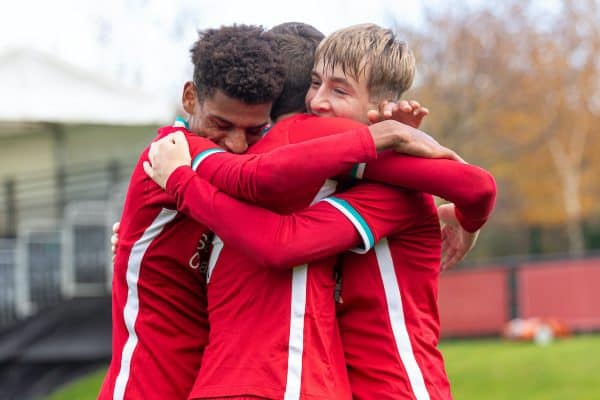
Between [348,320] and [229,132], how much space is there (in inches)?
24.0

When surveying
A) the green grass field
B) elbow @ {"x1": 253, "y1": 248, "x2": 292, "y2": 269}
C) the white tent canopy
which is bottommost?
the green grass field

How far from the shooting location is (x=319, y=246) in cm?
260

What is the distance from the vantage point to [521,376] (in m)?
13.0

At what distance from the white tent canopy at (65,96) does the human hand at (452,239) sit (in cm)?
887

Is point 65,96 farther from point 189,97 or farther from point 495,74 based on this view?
point 189,97

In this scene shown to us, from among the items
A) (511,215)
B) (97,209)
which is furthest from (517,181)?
(97,209)

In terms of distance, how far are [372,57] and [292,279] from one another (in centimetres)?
69

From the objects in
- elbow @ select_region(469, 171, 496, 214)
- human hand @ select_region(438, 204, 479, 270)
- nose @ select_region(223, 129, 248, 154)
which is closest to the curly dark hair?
nose @ select_region(223, 129, 248, 154)

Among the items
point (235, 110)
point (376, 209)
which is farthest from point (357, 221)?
point (235, 110)

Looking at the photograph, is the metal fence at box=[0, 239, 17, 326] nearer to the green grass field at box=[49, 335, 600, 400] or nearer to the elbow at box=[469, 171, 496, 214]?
the green grass field at box=[49, 335, 600, 400]

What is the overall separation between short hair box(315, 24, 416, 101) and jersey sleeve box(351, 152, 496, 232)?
0.29 metres

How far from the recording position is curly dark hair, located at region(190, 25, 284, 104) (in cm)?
268

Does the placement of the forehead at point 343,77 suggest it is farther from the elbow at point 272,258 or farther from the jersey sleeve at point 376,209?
the elbow at point 272,258

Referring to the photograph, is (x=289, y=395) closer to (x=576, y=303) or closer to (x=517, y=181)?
(x=576, y=303)
